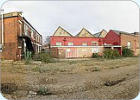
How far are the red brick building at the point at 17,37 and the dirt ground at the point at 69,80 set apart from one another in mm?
152

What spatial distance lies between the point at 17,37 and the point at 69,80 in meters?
1.01

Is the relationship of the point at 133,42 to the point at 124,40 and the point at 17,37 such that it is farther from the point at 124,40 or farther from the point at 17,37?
the point at 17,37

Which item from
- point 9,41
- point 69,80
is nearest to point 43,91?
point 69,80

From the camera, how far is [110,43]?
2559mm

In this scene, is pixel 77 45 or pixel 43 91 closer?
pixel 43 91

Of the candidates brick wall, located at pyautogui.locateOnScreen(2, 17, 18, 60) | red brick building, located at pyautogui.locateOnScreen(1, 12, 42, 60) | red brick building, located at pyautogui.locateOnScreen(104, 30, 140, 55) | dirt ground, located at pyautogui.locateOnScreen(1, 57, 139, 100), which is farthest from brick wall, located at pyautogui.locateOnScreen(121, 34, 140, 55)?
brick wall, located at pyautogui.locateOnScreen(2, 17, 18, 60)

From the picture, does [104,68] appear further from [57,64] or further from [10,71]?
[10,71]

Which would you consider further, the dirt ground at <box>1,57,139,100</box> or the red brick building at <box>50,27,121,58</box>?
the red brick building at <box>50,27,121,58</box>

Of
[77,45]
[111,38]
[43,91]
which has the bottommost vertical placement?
[43,91]

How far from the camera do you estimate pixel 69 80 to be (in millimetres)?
2318

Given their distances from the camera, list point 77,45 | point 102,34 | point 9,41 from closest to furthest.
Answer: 1. point 9,41
2. point 102,34
3. point 77,45

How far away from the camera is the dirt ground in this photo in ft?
6.45

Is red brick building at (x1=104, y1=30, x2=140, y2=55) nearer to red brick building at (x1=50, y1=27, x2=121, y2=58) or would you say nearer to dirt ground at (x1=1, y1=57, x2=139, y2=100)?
red brick building at (x1=50, y1=27, x2=121, y2=58)

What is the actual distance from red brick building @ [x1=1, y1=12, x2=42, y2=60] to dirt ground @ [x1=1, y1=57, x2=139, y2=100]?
0.15 m
